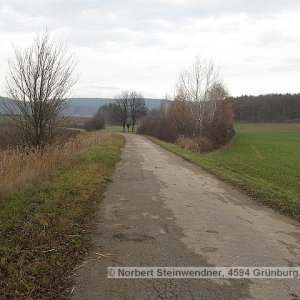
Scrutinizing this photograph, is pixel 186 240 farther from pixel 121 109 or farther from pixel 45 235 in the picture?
pixel 121 109

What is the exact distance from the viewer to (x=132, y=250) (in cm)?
536

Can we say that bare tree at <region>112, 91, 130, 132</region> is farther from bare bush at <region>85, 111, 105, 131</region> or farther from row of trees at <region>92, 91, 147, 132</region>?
bare bush at <region>85, 111, 105, 131</region>

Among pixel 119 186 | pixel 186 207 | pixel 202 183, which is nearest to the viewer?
A: pixel 186 207

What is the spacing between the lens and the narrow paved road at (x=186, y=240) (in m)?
4.14

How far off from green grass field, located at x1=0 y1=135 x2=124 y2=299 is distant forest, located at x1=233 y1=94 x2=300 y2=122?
126 meters

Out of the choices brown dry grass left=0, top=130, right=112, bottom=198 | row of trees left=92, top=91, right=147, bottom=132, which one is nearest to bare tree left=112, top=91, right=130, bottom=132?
row of trees left=92, top=91, right=147, bottom=132

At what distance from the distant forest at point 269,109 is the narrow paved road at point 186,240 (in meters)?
125

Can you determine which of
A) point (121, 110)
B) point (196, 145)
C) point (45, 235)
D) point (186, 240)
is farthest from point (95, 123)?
point (186, 240)

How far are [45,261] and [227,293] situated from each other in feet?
7.51

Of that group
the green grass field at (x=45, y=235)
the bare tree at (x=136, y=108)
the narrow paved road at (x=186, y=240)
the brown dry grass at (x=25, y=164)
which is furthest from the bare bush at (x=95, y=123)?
the narrow paved road at (x=186, y=240)

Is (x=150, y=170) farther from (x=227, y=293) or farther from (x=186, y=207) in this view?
(x=227, y=293)


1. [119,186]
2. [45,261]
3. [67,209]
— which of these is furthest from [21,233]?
[119,186]

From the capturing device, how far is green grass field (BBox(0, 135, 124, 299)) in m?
4.13

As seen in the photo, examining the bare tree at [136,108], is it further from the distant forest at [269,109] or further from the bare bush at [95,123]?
the distant forest at [269,109]
